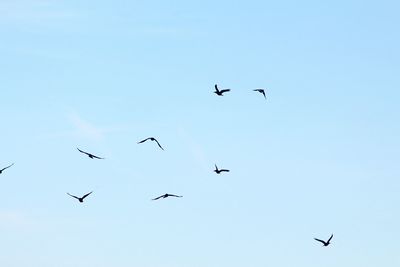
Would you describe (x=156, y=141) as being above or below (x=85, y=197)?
above

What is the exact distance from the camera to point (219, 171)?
4515 inches

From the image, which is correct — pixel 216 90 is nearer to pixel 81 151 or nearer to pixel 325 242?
pixel 81 151

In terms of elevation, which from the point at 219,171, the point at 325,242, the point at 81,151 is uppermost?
the point at 81,151

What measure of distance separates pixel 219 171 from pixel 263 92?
1584 cm

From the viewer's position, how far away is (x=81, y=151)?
314 feet

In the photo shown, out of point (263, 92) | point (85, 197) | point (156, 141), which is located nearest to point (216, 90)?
point (263, 92)

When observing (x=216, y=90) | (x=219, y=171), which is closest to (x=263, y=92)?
(x=216, y=90)

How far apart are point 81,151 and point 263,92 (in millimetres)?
27936

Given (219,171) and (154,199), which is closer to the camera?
(154,199)

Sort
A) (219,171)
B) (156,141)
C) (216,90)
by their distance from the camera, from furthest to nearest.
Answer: (219,171) → (216,90) → (156,141)

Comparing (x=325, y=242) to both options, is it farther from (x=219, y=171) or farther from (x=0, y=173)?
(x=0, y=173)

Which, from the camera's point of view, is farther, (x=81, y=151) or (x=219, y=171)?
(x=219, y=171)

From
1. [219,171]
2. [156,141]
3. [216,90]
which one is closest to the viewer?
[156,141]

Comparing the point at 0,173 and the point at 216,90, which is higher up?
the point at 216,90
